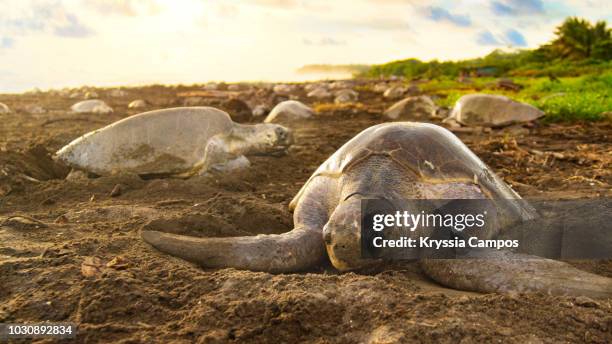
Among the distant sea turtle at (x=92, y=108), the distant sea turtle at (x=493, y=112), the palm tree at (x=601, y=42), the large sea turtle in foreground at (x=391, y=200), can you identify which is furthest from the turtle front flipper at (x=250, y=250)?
the palm tree at (x=601, y=42)

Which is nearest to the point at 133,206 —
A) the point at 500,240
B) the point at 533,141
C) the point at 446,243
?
the point at 446,243

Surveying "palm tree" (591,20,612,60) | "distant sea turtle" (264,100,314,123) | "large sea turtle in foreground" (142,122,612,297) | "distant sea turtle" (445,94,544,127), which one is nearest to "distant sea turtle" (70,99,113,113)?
"distant sea turtle" (264,100,314,123)

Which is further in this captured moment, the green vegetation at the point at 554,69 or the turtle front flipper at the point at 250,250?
the green vegetation at the point at 554,69

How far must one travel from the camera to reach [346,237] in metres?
2.07

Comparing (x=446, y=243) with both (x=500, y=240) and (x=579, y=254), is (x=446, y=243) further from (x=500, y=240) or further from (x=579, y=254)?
(x=579, y=254)

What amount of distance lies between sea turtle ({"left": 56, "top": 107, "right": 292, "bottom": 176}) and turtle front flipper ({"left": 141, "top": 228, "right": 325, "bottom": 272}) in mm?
1729

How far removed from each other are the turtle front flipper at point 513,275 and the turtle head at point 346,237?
12.5 inches

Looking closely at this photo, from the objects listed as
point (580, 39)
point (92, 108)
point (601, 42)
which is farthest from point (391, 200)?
point (580, 39)

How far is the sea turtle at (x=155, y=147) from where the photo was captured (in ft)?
13.1

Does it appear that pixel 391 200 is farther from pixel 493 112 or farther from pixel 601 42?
pixel 601 42

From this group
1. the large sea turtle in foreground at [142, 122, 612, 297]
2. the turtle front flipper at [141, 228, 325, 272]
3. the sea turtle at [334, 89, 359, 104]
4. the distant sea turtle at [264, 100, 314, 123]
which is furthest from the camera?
the sea turtle at [334, 89, 359, 104]

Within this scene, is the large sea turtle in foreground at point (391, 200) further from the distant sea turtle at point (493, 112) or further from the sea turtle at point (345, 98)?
the sea turtle at point (345, 98)

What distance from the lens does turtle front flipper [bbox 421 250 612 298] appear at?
6.05ft

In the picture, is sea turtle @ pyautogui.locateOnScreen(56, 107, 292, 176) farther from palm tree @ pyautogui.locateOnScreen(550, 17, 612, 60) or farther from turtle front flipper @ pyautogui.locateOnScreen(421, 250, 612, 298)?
palm tree @ pyautogui.locateOnScreen(550, 17, 612, 60)
